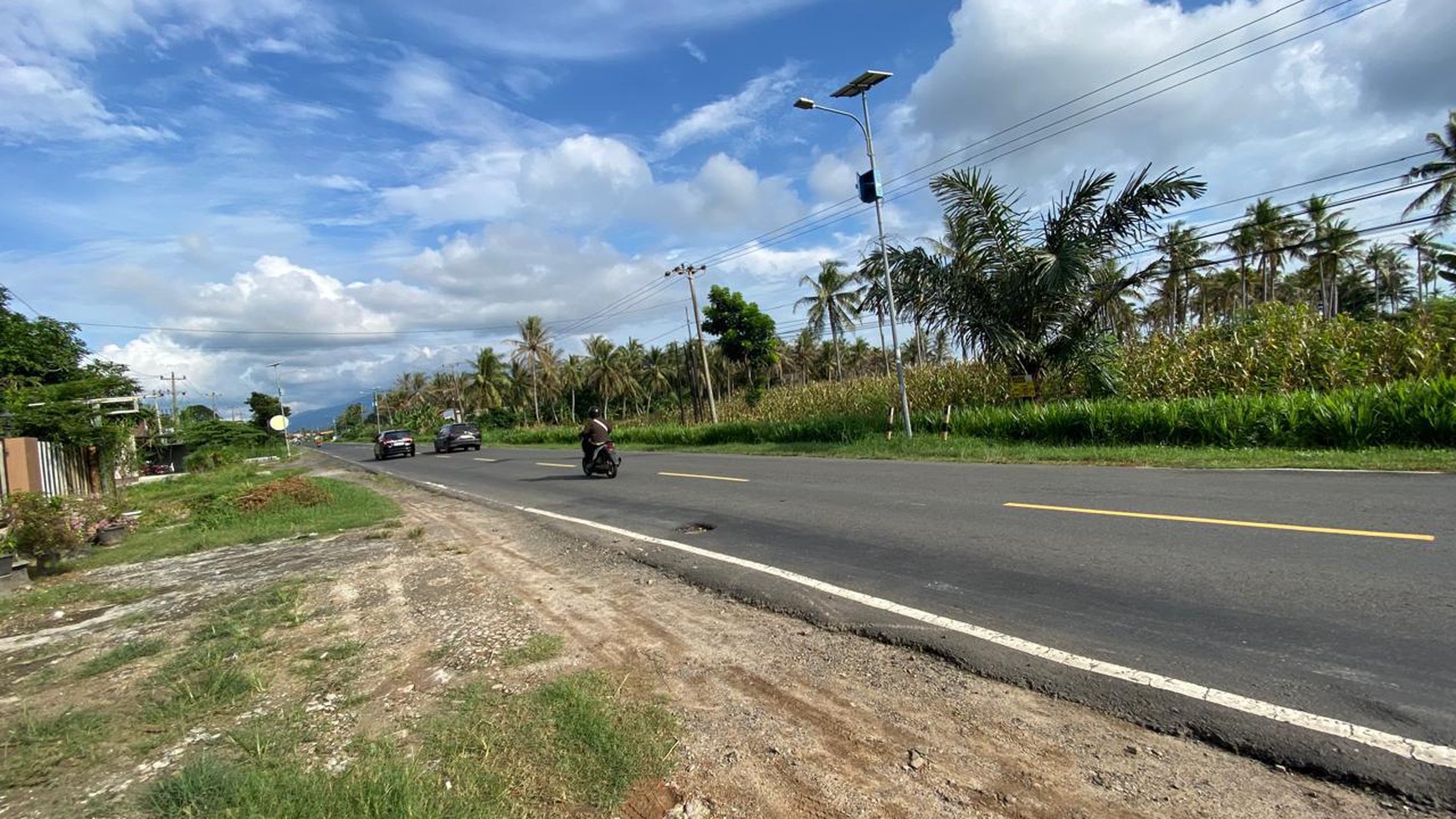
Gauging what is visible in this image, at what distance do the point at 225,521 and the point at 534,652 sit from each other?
421 inches

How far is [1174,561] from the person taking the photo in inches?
213

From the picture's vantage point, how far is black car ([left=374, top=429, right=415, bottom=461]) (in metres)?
35.7

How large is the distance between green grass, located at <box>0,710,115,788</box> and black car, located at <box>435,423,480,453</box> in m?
34.6

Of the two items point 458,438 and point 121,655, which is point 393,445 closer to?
point 458,438

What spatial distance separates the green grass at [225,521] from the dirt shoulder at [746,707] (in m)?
3.83

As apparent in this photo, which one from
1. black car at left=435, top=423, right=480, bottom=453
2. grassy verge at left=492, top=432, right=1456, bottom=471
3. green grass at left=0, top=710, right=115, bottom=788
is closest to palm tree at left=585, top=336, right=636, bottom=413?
black car at left=435, top=423, right=480, bottom=453

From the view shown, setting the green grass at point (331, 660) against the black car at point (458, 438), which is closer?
the green grass at point (331, 660)

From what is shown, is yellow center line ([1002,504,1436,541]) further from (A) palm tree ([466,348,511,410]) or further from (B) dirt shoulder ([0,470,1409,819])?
(A) palm tree ([466,348,511,410])

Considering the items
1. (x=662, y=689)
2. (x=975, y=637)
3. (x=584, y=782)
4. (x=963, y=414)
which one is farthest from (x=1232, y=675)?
(x=963, y=414)

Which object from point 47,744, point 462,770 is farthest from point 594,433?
point 462,770

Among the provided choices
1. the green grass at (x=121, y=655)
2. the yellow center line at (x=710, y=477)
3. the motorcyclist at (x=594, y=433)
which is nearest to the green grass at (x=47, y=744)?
the green grass at (x=121, y=655)

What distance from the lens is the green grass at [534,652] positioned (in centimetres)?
417

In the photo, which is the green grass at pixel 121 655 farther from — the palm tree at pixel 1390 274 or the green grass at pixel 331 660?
the palm tree at pixel 1390 274

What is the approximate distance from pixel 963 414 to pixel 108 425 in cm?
2132
